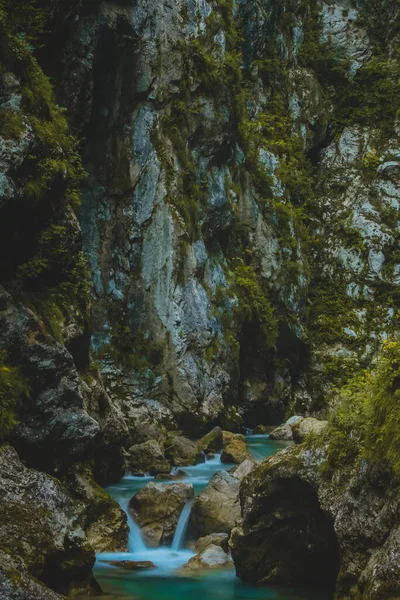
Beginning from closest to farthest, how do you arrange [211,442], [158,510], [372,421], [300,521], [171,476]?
1. [372,421]
2. [300,521]
3. [158,510]
4. [171,476]
5. [211,442]

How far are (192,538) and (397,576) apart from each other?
537 cm

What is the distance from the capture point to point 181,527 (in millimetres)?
10055

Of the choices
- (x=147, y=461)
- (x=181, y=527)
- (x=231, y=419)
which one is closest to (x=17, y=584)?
(x=181, y=527)

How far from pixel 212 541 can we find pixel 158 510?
1.19 metres

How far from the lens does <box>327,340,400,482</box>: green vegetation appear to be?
5.90 meters

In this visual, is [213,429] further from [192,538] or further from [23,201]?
[23,201]

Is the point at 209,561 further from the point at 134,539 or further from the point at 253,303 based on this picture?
the point at 253,303

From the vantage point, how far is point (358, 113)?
32.4 metres

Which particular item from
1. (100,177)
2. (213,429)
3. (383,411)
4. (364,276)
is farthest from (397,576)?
(364,276)

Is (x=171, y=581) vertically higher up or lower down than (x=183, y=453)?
lower down

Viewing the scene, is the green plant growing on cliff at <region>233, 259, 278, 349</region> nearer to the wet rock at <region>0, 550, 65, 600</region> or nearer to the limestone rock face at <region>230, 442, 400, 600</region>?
the limestone rock face at <region>230, 442, 400, 600</region>

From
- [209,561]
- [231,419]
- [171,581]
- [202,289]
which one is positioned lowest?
[171,581]

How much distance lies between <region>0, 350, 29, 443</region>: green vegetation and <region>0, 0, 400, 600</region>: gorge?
0.04 m

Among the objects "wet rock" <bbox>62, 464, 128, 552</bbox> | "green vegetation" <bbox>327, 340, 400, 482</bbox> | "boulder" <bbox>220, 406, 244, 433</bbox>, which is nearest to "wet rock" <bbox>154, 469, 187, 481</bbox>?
"wet rock" <bbox>62, 464, 128, 552</bbox>
